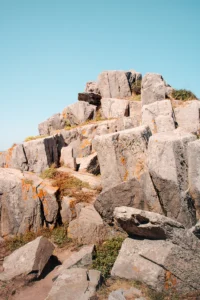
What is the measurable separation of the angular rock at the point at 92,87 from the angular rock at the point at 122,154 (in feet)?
40.0

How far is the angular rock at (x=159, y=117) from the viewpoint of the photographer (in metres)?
13.8

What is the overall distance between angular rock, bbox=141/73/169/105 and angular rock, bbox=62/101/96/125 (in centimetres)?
400

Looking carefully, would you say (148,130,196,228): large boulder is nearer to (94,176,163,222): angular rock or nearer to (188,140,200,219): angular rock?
(188,140,200,219): angular rock

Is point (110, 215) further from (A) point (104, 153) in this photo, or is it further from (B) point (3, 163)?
(B) point (3, 163)

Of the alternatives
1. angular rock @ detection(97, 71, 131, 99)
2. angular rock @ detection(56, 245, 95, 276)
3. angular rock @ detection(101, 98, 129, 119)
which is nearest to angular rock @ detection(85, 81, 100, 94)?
angular rock @ detection(97, 71, 131, 99)

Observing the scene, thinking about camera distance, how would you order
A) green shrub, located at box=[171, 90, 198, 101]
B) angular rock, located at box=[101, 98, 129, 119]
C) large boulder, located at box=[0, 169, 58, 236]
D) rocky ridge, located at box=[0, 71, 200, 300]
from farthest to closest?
1. angular rock, located at box=[101, 98, 129, 119]
2. green shrub, located at box=[171, 90, 198, 101]
3. large boulder, located at box=[0, 169, 58, 236]
4. rocky ridge, located at box=[0, 71, 200, 300]

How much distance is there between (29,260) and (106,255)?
235 centimetres

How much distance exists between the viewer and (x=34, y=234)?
9.52m

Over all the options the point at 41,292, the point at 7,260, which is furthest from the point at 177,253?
the point at 7,260

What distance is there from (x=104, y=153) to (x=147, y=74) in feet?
36.3

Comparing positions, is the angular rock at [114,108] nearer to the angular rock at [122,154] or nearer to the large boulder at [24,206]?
the angular rock at [122,154]

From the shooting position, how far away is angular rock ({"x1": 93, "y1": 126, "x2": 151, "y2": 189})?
355 inches

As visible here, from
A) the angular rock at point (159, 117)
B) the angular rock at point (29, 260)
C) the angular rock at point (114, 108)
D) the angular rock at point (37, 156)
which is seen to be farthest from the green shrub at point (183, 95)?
the angular rock at point (29, 260)

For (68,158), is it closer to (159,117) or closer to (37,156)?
(37,156)
